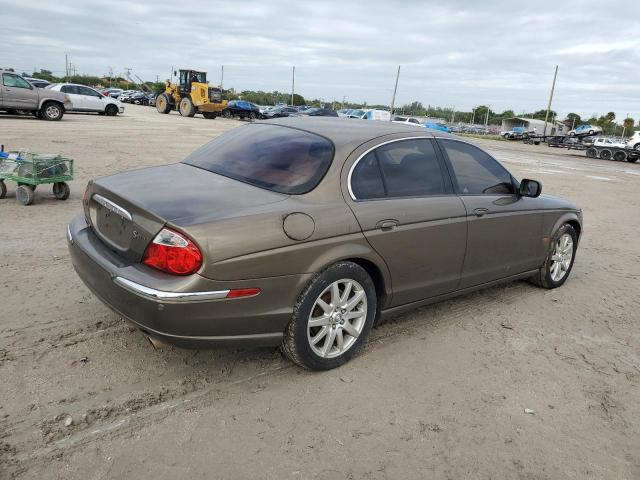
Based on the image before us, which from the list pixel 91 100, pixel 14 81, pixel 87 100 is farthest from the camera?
pixel 91 100

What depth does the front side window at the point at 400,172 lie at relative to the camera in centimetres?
356

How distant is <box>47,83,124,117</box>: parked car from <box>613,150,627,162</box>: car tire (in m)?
29.5

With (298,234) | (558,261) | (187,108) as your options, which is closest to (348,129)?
(298,234)

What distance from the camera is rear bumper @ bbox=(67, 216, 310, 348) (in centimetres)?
279

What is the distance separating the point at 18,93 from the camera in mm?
20391

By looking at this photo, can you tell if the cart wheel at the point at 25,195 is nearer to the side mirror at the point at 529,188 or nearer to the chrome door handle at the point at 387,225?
the chrome door handle at the point at 387,225

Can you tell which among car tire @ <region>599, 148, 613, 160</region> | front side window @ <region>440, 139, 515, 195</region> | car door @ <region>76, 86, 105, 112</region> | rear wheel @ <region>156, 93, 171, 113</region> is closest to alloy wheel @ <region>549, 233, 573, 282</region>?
front side window @ <region>440, 139, 515, 195</region>

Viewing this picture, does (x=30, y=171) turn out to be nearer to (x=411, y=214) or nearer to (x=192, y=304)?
(x=192, y=304)

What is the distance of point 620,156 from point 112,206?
3499 centimetres

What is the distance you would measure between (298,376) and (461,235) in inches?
66.2

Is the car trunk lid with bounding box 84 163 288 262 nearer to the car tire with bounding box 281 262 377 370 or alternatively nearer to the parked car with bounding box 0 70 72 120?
the car tire with bounding box 281 262 377 370

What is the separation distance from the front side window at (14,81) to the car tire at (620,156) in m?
31.4

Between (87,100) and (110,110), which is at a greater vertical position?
(87,100)

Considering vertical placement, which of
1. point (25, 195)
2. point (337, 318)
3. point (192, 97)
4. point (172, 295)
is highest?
point (192, 97)
